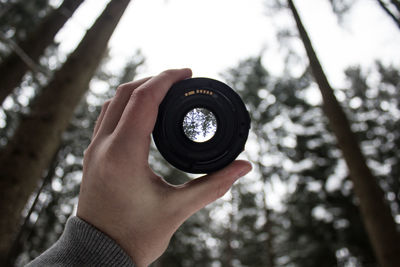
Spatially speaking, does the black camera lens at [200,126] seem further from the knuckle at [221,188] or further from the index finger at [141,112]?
the index finger at [141,112]

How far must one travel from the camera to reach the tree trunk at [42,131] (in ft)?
6.73

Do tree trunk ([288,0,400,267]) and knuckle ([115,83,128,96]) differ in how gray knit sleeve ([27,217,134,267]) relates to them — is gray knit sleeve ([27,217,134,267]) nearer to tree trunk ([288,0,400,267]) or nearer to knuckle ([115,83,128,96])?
knuckle ([115,83,128,96])

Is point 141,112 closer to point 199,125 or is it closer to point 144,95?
point 144,95

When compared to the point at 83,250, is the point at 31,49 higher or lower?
higher

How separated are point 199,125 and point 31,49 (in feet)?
13.6

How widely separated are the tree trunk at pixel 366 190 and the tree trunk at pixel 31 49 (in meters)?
4.27

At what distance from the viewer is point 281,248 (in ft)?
53.9

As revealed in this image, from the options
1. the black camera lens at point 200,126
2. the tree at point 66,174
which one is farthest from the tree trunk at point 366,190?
the tree at point 66,174

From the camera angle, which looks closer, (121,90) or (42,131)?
(121,90)

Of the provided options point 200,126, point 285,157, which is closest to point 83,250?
point 200,126

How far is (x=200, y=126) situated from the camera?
54.4 inches

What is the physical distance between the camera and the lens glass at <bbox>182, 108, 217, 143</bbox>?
4.55 ft

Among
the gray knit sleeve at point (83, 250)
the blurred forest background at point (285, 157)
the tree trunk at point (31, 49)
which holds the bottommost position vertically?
the blurred forest background at point (285, 157)

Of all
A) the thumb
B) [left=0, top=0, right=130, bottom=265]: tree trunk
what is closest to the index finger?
the thumb
